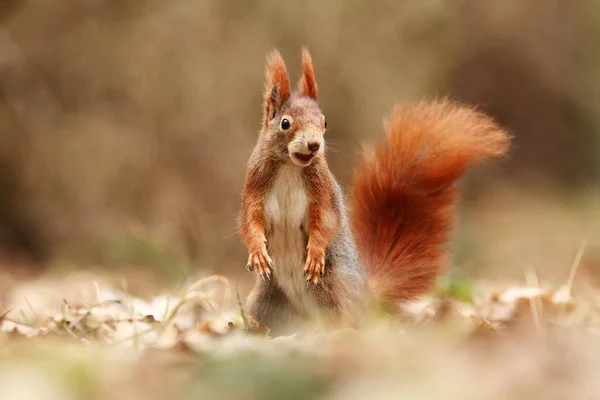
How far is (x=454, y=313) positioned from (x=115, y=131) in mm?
4491

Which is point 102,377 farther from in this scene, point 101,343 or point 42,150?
point 42,150

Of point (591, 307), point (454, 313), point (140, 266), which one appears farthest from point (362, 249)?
point (140, 266)

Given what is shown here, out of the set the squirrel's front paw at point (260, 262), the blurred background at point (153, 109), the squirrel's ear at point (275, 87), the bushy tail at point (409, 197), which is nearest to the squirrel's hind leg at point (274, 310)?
the squirrel's front paw at point (260, 262)

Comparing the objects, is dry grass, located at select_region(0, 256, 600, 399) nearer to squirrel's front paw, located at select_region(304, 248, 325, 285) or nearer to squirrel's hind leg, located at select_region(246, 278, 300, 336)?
squirrel's hind leg, located at select_region(246, 278, 300, 336)

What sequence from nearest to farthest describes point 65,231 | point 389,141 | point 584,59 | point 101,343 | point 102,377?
point 102,377 < point 101,343 < point 389,141 < point 65,231 < point 584,59

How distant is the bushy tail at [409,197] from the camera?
9.88 ft

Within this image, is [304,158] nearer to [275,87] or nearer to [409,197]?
[275,87]

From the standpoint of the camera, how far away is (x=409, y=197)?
3.12 meters

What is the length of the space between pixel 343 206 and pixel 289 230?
27cm

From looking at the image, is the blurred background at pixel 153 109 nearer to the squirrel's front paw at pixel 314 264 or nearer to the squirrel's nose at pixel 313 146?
the squirrel's front paw at pixel 314 264

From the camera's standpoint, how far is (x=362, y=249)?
319 cm

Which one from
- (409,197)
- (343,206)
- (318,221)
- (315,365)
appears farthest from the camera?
(409,197)

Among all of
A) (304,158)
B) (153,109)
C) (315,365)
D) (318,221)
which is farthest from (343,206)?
(153,109)

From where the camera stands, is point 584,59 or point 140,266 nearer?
point 140,266
